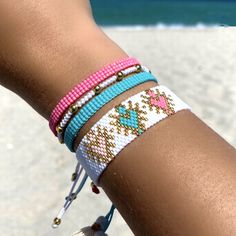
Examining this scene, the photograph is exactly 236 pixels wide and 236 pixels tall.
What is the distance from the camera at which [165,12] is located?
2045 millimetres

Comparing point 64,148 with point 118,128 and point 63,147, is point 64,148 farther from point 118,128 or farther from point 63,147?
point 118,128

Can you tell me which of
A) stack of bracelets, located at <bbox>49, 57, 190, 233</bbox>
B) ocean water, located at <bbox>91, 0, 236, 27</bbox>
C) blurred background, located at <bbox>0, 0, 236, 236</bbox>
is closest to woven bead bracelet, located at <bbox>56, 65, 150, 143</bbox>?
stack of bracelets, located at <bbox>49, 57, 190, 233</bbox>

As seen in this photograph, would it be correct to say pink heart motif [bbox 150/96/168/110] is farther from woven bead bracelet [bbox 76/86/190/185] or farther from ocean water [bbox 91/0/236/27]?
ocean water [bbox 91/0/236/27]

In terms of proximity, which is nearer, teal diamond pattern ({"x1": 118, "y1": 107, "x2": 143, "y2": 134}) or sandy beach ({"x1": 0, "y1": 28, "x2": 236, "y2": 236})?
teal diamond pattern ({"x1": 118, "y1": 107, "x2": 143, "y2": 134})

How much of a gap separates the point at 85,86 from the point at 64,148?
84 centimetres

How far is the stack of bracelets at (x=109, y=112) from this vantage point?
14.9 inches

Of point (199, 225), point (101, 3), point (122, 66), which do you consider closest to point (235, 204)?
point (199, 225)

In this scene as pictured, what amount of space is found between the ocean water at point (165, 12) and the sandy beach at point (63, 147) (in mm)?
300

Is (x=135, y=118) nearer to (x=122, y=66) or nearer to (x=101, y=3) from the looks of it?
(x=122, y=66)

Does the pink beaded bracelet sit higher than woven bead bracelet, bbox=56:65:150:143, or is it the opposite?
the pink beaded bracelet

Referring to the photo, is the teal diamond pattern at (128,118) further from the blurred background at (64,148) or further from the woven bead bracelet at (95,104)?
the blurred background at (64,148)

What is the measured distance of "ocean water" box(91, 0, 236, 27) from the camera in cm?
193

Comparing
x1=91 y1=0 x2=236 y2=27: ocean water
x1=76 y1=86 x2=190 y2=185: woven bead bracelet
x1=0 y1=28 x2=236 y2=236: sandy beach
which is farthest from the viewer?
x1=91 y1=0 x2=236 y2=27: ocean water

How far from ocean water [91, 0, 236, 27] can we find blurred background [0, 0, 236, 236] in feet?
0.18
